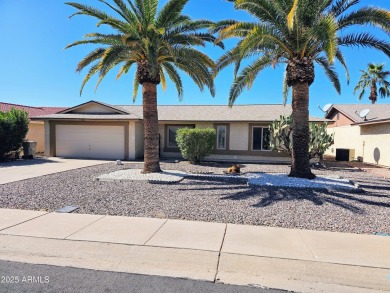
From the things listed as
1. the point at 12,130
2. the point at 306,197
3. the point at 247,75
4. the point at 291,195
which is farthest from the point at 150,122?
Result: the point at 12,130

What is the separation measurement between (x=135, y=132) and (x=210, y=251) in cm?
1553

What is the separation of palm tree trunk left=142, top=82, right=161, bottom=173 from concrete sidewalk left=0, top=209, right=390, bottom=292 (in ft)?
19.0

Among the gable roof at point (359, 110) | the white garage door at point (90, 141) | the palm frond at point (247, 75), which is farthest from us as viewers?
the gable roof at point (359, 110)

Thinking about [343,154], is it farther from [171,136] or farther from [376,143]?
[171,136]

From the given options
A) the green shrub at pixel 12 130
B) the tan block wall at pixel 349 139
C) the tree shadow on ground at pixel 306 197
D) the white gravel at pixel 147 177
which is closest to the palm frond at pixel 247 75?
the white gravel at pixel 147 177

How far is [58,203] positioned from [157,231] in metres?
3.70

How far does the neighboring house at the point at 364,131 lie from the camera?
1738cm

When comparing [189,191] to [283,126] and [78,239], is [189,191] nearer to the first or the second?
[78,239]

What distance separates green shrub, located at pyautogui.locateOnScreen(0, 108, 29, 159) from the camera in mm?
16656

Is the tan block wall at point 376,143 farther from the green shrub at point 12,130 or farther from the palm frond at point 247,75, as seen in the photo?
the green shrub at point 12,130

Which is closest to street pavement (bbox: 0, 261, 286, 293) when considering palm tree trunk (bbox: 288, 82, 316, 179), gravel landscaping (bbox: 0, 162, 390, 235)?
gravel landscaping (bbox: 0, 162, 390, 235)

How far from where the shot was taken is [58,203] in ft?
24.3

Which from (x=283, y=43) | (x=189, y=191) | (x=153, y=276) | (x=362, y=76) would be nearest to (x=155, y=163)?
(x=189, y=191)

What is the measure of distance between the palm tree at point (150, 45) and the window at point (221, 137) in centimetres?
669
